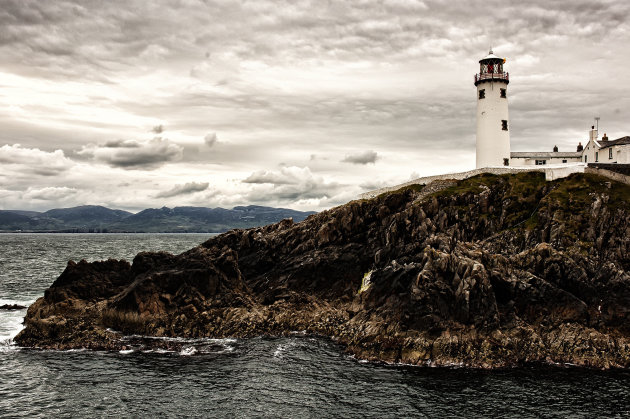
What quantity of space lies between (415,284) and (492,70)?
172 feet

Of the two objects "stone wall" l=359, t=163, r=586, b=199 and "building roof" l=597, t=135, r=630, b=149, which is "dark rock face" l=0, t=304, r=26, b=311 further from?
"building roof" l=597, t=135, r=630, b=149

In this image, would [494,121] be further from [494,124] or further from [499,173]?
[499,173]

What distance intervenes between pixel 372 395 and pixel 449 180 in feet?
163

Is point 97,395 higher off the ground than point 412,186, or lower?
lower

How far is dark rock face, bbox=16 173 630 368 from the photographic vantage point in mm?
46469

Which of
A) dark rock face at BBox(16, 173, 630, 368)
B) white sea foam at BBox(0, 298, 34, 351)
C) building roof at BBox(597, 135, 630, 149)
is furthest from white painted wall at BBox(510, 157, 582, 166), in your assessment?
white sea foam at BBox(0, 298, 34, 351)

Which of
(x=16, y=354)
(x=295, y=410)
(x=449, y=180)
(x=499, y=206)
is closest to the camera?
(x=295, y=410)

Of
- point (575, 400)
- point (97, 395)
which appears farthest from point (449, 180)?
point (97, 395)

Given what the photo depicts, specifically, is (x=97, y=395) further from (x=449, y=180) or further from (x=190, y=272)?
(x=449, y=180)

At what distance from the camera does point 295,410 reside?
3512 cm

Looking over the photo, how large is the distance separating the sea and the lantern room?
57.6 m

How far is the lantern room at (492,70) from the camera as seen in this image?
8700cm

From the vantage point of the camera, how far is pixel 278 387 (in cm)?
3934

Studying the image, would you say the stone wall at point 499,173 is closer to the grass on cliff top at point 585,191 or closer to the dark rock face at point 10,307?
the grass on cliff top at point 585,191
